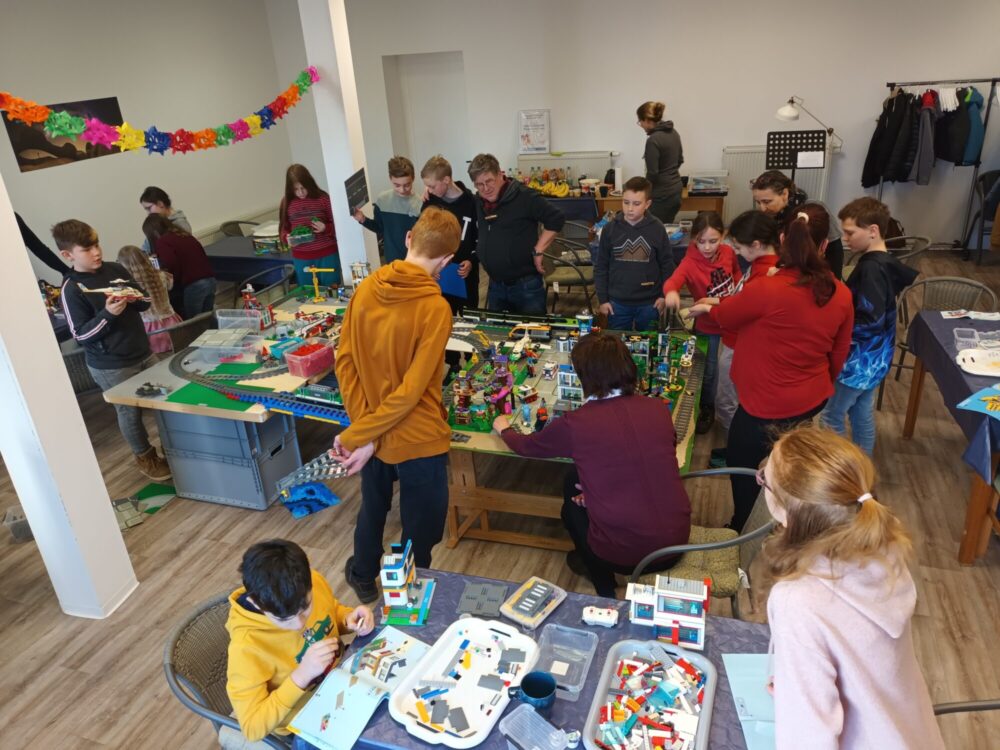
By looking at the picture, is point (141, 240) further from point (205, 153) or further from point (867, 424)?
point (867, 424)

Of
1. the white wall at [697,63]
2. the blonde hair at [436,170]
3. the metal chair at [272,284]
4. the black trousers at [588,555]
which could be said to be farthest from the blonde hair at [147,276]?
the white wall at [697,63]

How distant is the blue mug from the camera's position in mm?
1748

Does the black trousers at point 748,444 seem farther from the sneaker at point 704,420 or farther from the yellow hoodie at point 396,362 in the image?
the yellow hoodie at point 396,362

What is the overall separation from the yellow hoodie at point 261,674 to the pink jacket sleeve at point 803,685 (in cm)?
114

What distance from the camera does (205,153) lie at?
7371mm

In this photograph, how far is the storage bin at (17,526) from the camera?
3.75 m

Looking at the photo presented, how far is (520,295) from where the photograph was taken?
4.57m

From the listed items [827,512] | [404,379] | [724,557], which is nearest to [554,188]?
[404,379]

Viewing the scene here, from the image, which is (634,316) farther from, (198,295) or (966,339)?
(198,295)

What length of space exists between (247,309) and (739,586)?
10.3 feet

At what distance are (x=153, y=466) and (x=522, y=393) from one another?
7.63 feet

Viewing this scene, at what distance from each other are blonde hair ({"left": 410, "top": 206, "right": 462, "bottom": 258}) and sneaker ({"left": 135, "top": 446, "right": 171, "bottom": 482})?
2.50 metres

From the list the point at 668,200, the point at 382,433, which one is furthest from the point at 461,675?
the point at 668,200

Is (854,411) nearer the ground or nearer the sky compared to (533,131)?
nearer the ground
